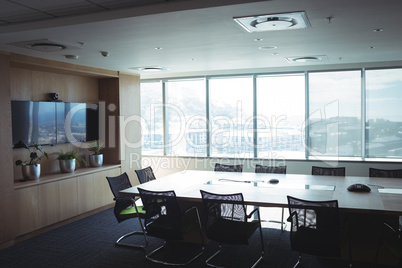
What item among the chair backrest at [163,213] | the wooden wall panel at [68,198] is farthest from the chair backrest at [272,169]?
the wooden wall panel at [68,198]

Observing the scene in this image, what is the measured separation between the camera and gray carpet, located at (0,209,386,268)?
14.9ft

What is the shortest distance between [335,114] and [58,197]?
5.89m

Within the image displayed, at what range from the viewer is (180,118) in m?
9.52

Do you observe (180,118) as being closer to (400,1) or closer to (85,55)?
(85,55)

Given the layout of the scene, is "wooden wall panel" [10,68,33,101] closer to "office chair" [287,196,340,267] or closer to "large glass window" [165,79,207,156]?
"large glass window" [165,79,207,156]

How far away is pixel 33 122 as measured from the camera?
20.4ft

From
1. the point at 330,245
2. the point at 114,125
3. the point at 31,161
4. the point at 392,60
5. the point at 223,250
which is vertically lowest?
the point at 223,250

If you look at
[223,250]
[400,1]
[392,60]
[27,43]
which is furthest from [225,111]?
[400,1]

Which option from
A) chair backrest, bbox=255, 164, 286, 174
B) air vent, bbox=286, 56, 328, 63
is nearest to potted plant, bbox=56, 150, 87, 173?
chair backrest, bbox=255, 164, 286, 174

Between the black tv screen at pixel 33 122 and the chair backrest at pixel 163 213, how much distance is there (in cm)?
280

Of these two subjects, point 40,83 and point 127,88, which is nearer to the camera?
point 40,83

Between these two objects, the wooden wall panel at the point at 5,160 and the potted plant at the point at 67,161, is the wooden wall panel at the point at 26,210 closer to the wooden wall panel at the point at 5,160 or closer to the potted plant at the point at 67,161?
the wooden wall panel at the point at 5,160

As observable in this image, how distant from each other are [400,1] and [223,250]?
355cm

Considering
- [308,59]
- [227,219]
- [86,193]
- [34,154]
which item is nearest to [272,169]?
[308,59]
